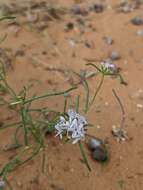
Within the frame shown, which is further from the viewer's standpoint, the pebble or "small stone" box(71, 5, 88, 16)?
"small stone" box(71, 5, 88, 16)

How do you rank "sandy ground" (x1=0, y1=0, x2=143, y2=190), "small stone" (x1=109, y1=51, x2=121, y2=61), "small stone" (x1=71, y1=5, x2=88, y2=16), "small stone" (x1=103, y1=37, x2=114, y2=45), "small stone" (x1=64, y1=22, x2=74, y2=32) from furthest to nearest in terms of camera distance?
"small stone" (x1=71, y1=5, x2=88, y2=16) → "small stone" (x1=64, y1=22, x2=74, y2=32) → "small stone" (x1=103, y1=37, x2=114, y2=45) → "small stone" (x1=109, y1=51, x2=121, y2=61) → "sandy ground" (x1=0, y1=0, x2=143, y2=190)

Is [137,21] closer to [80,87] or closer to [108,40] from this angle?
[108,40]

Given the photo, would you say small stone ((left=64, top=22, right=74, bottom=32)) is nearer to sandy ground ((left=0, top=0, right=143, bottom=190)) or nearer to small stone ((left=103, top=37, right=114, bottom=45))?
sandy ground ((left=0, top=0, right=143, bottom=190))

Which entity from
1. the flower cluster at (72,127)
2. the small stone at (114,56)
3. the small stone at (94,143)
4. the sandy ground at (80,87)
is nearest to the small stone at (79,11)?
the sandy ground at (80,87)

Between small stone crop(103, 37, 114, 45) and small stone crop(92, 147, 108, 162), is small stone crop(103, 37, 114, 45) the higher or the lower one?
the higher one

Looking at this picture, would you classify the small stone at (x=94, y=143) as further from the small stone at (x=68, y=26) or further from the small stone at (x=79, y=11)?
the small stone at (x=79, y=11)

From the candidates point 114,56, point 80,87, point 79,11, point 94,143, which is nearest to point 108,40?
point 114,56

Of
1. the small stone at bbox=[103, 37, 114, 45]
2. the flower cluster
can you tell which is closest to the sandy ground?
the small stone at bbox=[103, 37, 114, 45]

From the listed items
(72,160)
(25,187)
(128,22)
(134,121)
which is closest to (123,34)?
(128,22)
